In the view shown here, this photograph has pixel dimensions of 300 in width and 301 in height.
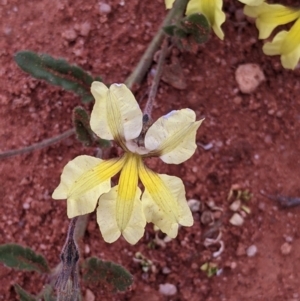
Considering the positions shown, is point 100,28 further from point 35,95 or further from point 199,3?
point 199,3

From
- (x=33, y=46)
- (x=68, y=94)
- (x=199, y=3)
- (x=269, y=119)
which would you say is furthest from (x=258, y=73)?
(x=33, y=46)

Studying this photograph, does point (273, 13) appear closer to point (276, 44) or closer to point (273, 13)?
point (273, 13)

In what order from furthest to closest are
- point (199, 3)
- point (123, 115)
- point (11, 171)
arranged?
point (11, 171), point (199, 3), point (123, 115)

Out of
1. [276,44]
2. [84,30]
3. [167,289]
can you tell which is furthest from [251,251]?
[84,30]

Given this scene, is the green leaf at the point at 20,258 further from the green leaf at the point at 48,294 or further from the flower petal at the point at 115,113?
the flower petal at the point at 115,113

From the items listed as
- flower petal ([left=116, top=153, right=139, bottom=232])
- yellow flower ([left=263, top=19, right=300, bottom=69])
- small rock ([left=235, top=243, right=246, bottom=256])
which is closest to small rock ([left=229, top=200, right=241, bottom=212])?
small rock ([left=235, top=243, right=246, bottom=256])

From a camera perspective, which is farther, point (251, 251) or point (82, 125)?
point (251, 251)
